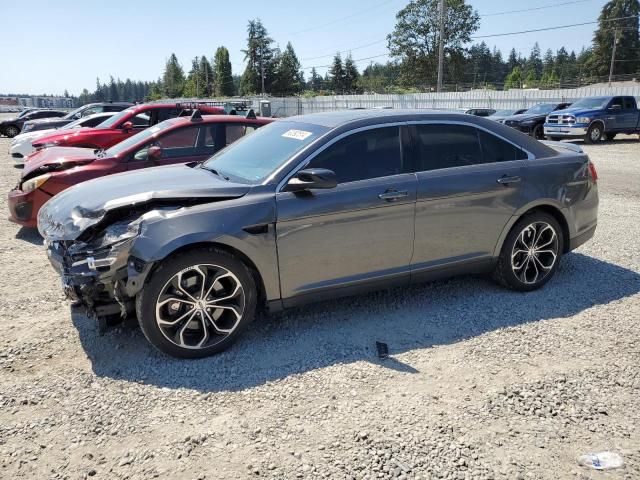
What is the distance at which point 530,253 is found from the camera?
459cm

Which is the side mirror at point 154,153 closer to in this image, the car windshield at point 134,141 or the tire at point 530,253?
the car windshield at point 134,141

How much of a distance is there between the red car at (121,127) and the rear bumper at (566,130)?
15203 millimetres

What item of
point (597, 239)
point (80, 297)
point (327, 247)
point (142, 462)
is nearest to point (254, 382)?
point (142, 462)

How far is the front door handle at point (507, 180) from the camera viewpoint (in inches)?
170

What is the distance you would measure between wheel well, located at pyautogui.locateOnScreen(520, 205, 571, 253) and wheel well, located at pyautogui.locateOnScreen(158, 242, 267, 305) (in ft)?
8.25

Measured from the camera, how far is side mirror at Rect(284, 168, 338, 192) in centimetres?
348

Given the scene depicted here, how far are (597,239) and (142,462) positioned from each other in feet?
19.4


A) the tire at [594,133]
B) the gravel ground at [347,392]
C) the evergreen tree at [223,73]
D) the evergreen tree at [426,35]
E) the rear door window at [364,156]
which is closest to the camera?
the gravel ground at [347,392]

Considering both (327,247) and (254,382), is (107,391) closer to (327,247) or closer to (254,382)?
(254,382)

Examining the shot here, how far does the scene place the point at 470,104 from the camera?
35.2 m

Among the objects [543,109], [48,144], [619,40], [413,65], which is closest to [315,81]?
[413,65]

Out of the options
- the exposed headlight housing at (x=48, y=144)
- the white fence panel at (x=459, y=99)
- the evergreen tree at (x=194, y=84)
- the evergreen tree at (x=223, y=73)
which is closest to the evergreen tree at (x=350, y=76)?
the evergreen tree at (x=223, y=73)

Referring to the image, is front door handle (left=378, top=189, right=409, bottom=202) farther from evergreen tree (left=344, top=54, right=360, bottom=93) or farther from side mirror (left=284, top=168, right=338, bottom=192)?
evergreen tree (left=344, top=54, right=360, bottom=93)

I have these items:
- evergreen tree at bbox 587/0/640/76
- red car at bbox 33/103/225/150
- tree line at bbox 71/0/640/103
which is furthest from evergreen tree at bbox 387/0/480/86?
red car at bbox 33/103/225/150
